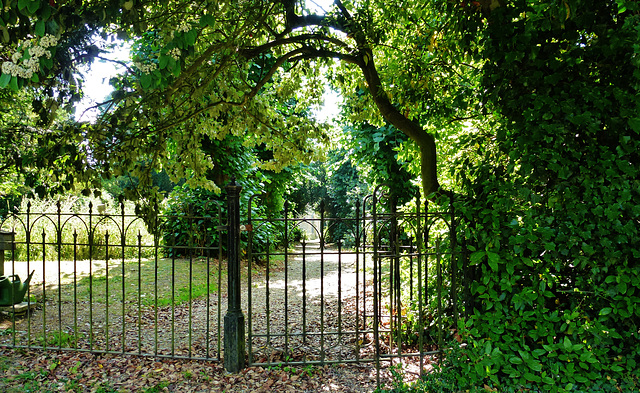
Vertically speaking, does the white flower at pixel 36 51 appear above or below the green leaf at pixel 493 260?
above

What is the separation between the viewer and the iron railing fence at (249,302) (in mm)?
4207

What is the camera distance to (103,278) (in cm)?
807

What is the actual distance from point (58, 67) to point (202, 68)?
4.85ft

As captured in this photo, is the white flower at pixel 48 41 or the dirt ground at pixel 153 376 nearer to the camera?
the white flower at pixel 48 41

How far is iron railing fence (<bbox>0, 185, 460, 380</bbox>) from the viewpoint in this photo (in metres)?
4.21

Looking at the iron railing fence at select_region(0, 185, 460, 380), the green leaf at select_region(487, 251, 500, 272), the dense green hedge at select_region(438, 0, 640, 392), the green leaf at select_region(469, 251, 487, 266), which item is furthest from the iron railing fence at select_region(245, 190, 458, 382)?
the dense green hedge at select_region(438, 0, 640, 392)

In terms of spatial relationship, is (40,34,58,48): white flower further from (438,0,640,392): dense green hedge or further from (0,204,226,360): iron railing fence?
(438,0,640,392): dense green hedge

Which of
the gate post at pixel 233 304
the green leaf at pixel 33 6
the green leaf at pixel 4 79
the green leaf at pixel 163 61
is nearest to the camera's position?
the green leaf at pixel 33 6

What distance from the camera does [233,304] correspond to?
4250 mm

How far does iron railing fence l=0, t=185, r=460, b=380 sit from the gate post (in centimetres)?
1

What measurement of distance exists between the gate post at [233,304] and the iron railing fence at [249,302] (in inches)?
0.4

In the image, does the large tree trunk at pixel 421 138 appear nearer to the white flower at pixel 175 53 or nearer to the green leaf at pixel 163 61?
the white flower at pixel 175 53

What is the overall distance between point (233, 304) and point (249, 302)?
304mm

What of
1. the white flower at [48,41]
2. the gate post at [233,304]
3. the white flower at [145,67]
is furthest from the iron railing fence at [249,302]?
the white flower at [48,41]
